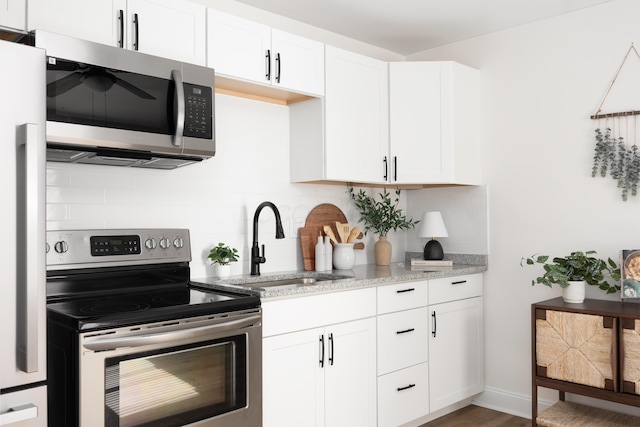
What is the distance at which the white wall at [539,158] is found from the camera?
3.16 metres

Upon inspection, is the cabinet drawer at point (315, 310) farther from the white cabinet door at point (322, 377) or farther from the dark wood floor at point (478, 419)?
the dark wood floor at point (478, 419)

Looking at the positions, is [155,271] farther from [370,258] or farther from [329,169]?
[370,258]

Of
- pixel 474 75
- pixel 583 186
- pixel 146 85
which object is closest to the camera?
pixel 146 85

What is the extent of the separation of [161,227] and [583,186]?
2416 mm

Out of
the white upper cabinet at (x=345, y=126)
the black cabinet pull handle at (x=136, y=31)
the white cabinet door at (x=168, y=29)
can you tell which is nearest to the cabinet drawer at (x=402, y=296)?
the white upper cabinet at (x=345, y=126)

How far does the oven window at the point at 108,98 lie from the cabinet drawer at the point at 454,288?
181 centimetres

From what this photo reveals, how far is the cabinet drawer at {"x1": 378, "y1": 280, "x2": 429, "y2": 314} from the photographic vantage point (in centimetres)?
296

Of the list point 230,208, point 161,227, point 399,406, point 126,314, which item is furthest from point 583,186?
point 126,314

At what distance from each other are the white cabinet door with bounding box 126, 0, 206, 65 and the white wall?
202 cm

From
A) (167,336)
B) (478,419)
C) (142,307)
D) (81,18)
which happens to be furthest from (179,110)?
(478,419)

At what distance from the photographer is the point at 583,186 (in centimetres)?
325

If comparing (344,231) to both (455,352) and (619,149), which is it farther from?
(619,149)

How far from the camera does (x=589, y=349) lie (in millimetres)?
2801

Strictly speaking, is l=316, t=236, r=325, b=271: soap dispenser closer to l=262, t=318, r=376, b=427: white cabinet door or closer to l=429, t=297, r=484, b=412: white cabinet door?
l=262, t=318, r=376, b=427: white cabinet door
